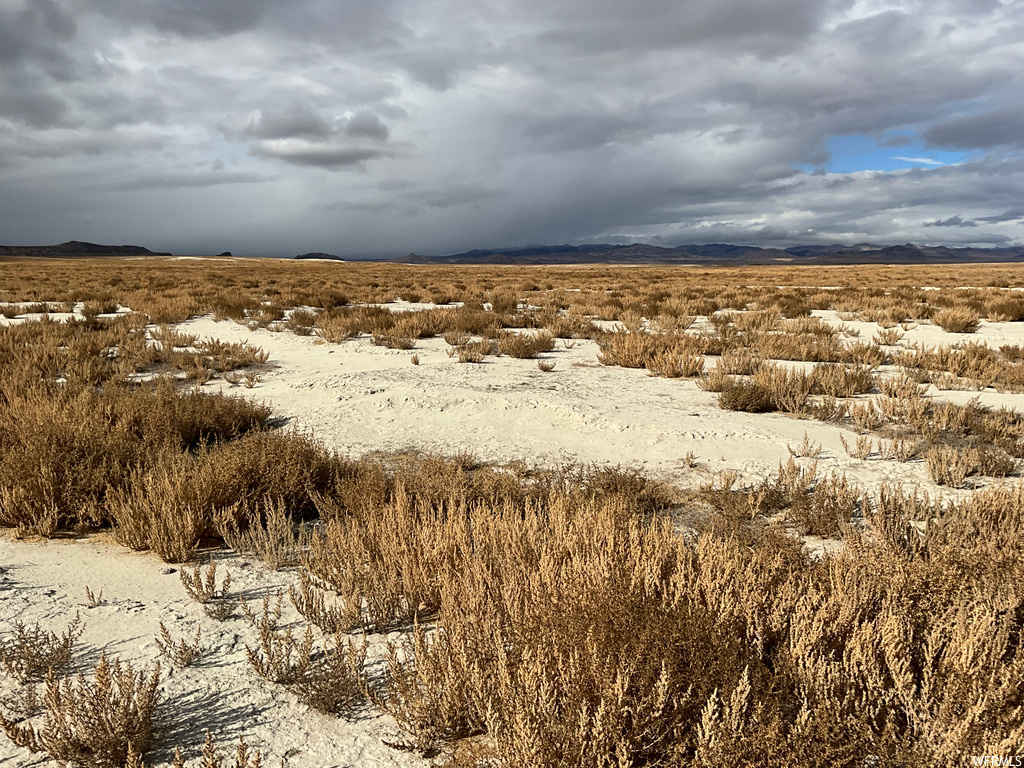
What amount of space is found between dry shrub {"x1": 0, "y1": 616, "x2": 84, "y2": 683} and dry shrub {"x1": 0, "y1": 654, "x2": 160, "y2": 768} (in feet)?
1.17

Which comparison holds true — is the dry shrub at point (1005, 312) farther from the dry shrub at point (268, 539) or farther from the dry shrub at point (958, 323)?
the dry shrub at point (268, 539)

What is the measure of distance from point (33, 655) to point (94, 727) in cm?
73

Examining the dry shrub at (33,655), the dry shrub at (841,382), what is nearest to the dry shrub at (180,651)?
the dry shrub at (33,655)

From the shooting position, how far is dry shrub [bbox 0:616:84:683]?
2.48 metres

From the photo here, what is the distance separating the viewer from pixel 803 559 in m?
3.15

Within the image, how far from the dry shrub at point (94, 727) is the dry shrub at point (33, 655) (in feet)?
1.17

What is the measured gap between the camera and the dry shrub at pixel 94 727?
203cm

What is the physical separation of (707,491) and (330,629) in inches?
124

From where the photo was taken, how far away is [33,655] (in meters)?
2.50

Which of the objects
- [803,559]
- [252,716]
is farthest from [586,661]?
[803,559]

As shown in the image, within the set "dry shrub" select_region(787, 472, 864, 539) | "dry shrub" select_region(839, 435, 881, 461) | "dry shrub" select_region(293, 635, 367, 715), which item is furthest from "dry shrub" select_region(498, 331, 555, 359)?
"dry shrub" select_region(293, 635, 367, 715)

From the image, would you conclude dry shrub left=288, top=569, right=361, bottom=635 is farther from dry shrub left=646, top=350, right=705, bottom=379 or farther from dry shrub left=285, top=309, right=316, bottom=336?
dry shrub left=285, top=309, right=316, bottom=336

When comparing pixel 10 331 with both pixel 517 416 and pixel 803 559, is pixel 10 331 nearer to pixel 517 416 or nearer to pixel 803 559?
pixel 517 416

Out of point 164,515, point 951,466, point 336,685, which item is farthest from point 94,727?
point 951,466
